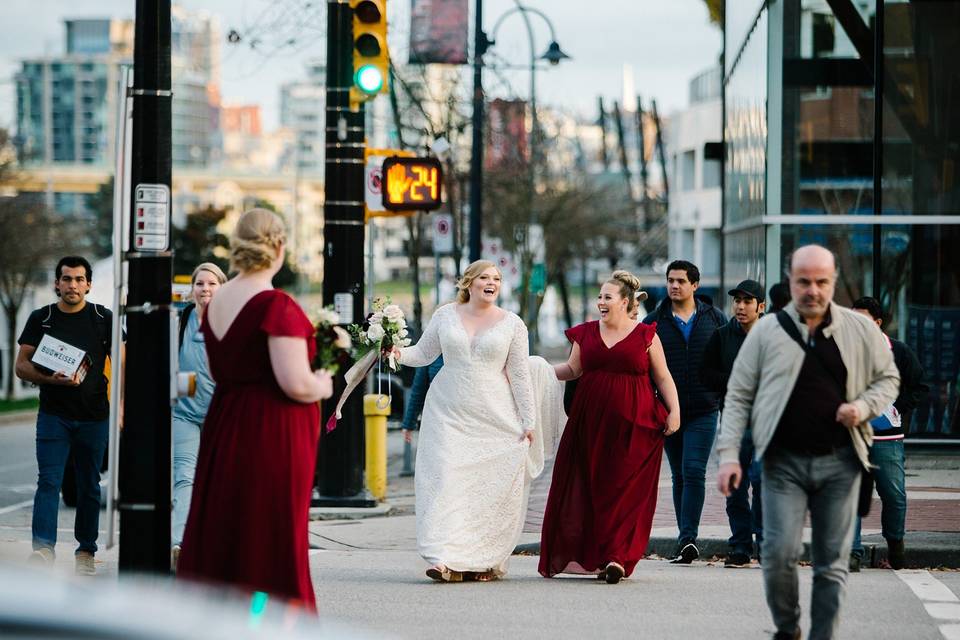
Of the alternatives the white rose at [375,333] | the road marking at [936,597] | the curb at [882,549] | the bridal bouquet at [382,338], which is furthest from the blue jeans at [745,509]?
the white rose at [375,333]

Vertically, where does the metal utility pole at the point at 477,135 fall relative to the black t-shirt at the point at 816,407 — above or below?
above

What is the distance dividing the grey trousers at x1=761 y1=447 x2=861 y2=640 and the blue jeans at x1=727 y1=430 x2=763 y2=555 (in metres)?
3.51

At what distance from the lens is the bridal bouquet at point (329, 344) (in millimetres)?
6598

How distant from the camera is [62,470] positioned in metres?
9.86

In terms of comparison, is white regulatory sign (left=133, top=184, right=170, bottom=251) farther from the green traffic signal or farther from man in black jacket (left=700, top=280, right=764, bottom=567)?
the green traffic signal

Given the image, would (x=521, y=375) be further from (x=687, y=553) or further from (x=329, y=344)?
(x=329, y=344)

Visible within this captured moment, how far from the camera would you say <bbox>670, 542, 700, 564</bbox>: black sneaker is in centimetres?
1089

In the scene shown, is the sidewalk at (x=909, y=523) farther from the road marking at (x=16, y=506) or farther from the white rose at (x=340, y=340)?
the white rose at (x=340, y=340)

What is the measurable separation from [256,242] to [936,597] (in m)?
5.00

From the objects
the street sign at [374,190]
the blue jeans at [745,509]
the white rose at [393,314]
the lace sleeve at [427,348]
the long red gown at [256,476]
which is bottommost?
the blue jeans at [745,509]

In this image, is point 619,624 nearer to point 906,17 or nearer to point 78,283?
point 78,283

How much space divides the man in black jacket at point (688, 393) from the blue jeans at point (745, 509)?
0.29 metres

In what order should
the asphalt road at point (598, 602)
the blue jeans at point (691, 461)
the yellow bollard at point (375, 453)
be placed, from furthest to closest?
the yellow bollard at point (375, 453)
the blue jeans at point (691, 461)
the asphalt road at point (598, 602)

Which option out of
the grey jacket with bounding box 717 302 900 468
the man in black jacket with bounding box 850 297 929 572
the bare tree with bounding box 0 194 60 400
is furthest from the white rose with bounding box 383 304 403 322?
the bare tree with bounding box 0 194 60 400
